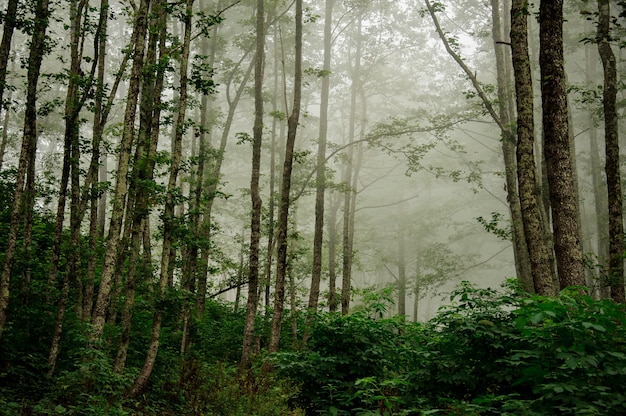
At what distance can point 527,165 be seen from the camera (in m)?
8.15

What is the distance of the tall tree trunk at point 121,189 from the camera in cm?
818

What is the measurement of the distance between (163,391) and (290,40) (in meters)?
16.1

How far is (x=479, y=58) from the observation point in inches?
1259

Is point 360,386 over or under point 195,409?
over

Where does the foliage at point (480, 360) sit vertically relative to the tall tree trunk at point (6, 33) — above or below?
below

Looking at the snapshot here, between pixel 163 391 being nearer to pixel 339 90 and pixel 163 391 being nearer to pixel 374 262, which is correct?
pixel 339 90

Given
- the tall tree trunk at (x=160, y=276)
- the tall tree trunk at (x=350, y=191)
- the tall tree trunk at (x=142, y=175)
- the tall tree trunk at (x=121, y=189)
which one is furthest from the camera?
the tall tree trunk at (x=350, y=191)

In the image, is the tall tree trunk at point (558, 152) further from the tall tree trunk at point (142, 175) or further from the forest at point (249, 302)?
the tall tree trunk at point (142, 175)

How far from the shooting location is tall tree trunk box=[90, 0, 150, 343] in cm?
818

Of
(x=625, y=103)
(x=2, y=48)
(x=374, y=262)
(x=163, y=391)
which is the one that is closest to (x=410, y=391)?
(x=163, y=391)

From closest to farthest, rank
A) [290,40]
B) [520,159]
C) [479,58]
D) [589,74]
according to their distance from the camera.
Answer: [520,159]
[290,40]
[589,74]
[479,58]

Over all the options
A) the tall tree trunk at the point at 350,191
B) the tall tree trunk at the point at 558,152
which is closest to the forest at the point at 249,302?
the tall tree trunk at the point at 558,152

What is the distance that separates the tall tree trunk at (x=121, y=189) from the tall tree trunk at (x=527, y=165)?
7.17 m

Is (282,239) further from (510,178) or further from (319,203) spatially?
(510,178)
